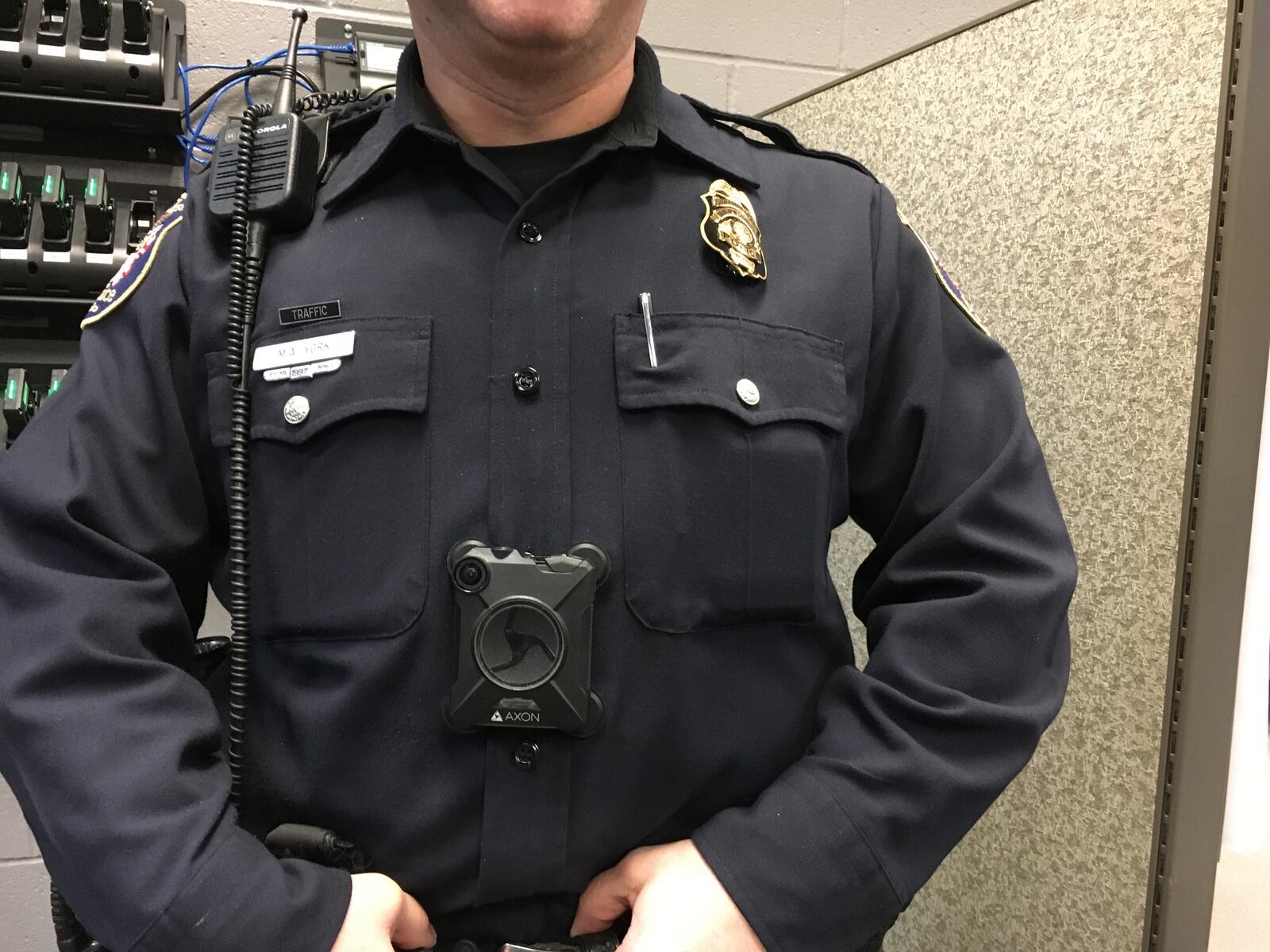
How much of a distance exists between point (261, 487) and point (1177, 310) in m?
0.71

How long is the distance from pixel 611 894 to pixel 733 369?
0.37 m

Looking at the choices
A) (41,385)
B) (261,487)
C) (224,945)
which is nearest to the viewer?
(224,945)

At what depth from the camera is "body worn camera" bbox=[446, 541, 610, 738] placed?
55 cm

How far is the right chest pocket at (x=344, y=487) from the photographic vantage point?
584 mm

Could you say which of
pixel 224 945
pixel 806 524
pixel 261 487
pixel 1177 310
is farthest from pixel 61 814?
pixel 1177 310

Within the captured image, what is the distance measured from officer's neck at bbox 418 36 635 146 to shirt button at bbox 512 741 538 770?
444 millimetres

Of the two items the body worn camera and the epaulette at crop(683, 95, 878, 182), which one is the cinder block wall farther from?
the body worn camera

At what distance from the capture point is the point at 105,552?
1.83 ft

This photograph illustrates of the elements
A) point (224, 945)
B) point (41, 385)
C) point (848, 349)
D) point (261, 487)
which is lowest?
point (224, 945)

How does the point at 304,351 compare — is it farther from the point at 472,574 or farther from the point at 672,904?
the point at 672,904

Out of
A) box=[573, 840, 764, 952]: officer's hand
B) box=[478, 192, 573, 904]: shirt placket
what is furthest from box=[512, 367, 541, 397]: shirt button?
box=[573, 840, 764, 952]: officer's hand

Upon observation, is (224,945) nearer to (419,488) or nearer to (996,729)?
(419,488)

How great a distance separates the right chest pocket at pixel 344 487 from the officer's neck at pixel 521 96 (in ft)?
0.56

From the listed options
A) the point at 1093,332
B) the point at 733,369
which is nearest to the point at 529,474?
the point at 733,369
